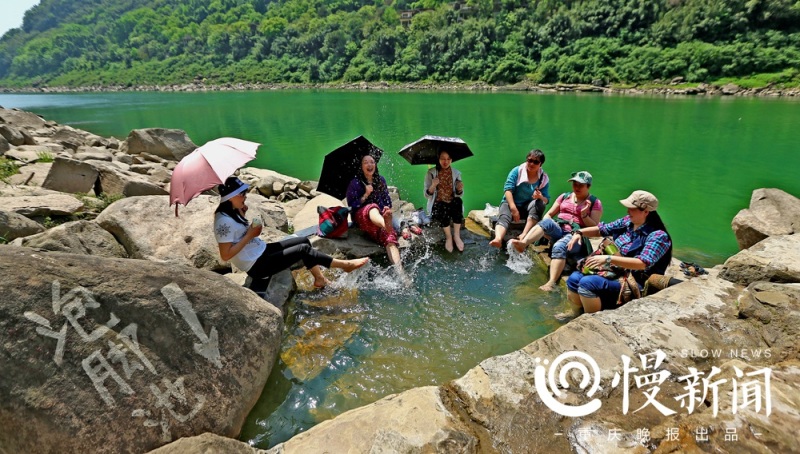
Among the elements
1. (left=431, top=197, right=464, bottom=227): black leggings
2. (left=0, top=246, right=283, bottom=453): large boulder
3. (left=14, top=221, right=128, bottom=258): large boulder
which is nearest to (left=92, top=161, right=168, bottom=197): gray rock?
(left=14, top=221, right=128, bottom=258): large boulder

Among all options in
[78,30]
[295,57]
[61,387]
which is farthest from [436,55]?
[78,30]

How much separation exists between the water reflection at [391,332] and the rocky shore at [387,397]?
47 cm

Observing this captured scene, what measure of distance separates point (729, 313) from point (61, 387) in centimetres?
553

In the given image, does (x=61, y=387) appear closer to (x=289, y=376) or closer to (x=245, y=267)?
(x=289, y=376)

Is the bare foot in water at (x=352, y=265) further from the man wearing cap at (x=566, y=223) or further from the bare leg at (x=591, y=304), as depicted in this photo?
the bare leg at (x=591, y=304)


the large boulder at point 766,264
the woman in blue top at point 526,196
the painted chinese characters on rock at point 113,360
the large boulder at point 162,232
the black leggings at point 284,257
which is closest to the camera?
the painted chinese characters on rock at point 113,360

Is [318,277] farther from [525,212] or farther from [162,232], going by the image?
[525,212]

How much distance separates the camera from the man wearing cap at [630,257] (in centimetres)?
431

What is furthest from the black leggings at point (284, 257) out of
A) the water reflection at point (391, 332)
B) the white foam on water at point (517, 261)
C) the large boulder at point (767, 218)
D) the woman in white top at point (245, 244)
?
the large boulder at point (767, 218)

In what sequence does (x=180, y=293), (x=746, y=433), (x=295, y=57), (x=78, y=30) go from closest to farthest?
(x=746, y=433), (x=180, y=293), (x=295, y=57), (x=78, y=30)

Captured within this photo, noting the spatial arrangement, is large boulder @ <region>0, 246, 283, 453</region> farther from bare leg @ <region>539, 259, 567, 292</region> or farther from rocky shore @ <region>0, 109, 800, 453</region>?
bare leg @ <region>539, 259, 567, 292</region>

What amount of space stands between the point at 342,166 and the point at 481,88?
62875mm

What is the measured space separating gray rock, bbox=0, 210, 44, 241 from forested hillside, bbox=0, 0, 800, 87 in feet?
182

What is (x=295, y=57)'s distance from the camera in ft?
356
